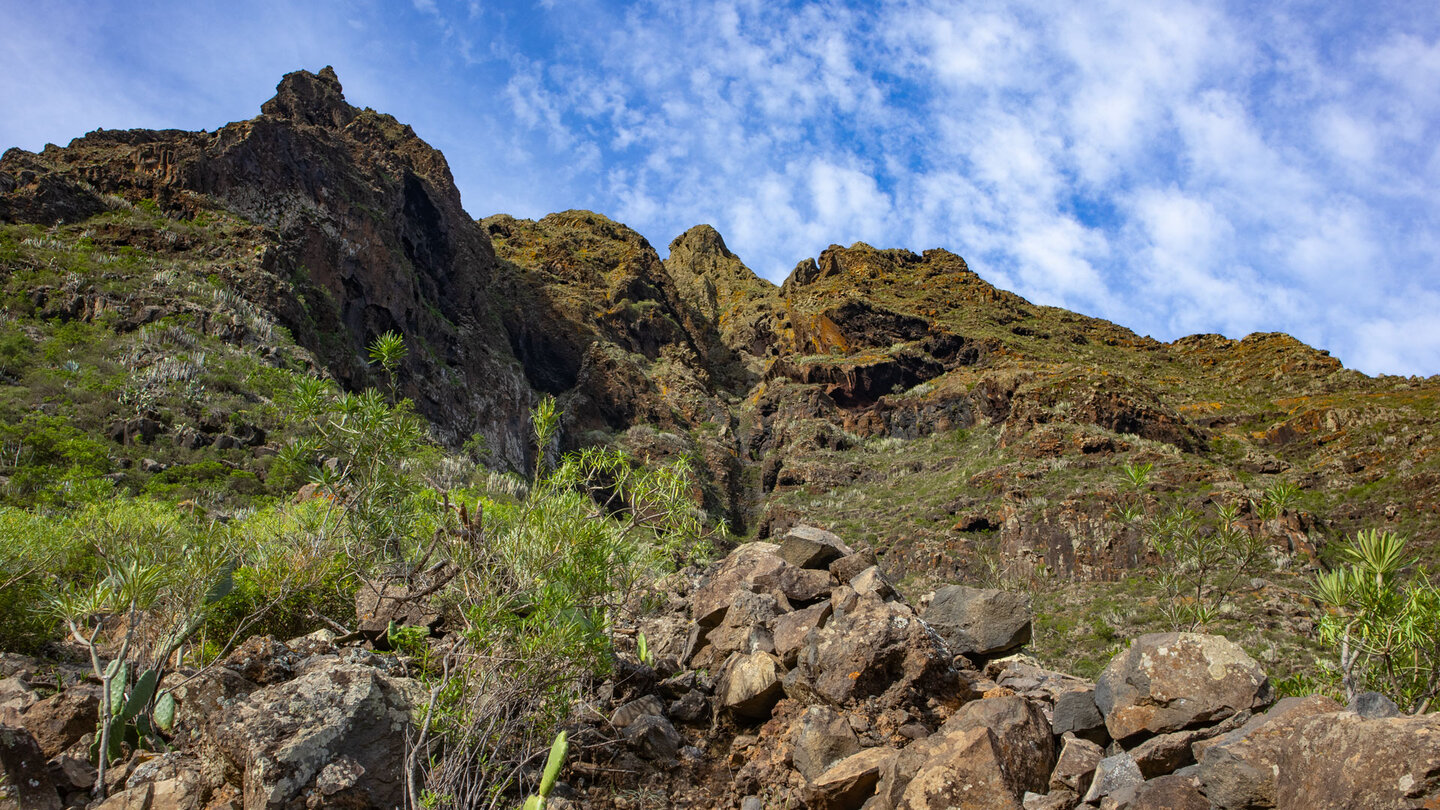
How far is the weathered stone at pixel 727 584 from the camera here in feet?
38.0

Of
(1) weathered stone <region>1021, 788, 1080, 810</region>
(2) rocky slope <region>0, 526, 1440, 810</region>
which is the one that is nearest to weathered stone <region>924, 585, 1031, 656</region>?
(2) rocky slope <region>0, 526, 1440, 810</region>

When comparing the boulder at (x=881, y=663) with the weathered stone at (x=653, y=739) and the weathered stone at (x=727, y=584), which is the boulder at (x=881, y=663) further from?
the weathered stone at (x=727, y=584)

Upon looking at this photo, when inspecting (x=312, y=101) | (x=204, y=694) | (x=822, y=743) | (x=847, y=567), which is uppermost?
(x=312, y=101)

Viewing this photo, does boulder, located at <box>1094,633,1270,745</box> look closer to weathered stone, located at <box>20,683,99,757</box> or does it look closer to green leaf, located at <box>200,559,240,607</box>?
green leaf, located at <box>200,559,240,607</box>


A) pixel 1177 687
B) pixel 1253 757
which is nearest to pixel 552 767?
pixel 1253 757

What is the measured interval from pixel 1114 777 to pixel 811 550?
22.3 ft

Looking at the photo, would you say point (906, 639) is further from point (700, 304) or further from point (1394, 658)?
→ point (700, 304)

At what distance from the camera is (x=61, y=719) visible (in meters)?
7.24

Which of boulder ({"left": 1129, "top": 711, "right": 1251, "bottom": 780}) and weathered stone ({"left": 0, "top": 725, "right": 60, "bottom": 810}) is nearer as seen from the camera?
weathered stone ({"left": 0, "top": 725, "right": 60, "bottom": 810})

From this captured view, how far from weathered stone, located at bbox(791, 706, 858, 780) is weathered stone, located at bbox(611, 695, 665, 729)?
6.68 feet

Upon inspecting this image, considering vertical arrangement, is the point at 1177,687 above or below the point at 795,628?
above

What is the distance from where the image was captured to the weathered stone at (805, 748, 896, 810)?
694 centimetres

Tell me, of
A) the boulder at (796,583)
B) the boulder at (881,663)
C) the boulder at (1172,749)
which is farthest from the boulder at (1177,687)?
the boulder at (796,583)

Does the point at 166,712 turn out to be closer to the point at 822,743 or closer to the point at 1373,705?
the point at 822,743
